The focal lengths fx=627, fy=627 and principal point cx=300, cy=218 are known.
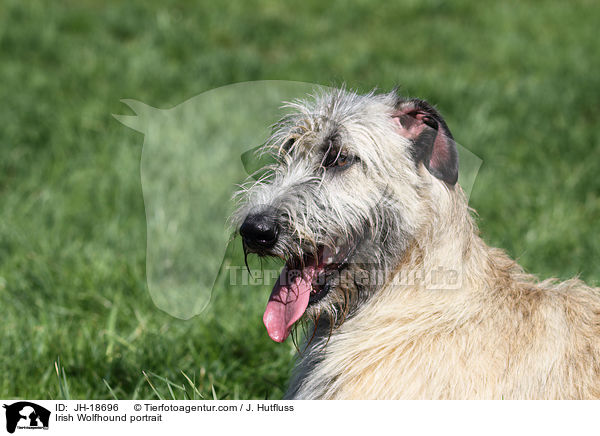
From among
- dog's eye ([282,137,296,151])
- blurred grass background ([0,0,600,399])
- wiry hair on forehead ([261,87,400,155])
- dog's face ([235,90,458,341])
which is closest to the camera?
dog's face ([235,90,458,341])

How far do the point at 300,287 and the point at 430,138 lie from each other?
1046 mm

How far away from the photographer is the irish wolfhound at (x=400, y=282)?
309 cm

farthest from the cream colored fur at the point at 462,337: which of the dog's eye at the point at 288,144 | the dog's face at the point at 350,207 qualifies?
the dog's eye at the point at 288,144

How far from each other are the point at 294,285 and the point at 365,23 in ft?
27.5

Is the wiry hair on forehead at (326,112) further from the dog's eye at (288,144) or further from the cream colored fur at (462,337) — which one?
the cream colored fur at (462,337)

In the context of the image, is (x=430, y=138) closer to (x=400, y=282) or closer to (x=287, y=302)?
(x=400, y=282)

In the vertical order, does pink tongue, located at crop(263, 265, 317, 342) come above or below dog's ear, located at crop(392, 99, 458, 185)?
below

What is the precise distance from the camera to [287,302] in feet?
10.8

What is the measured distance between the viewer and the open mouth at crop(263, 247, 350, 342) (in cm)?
326

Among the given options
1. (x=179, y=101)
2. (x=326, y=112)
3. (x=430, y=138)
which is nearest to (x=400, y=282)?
(x=430, y=138)
